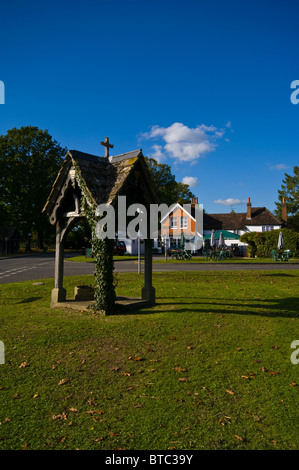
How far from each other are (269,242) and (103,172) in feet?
105

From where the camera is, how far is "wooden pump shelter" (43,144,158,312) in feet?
31.5

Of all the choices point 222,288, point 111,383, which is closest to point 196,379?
point 111,383

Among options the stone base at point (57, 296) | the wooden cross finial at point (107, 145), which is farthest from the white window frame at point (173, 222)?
the stone base at point (57, 296)

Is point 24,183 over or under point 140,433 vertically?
over

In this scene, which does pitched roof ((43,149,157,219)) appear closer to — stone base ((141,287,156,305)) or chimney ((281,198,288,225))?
stone base ((141,287,156,305))

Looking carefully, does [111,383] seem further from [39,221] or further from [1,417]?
[39,221]

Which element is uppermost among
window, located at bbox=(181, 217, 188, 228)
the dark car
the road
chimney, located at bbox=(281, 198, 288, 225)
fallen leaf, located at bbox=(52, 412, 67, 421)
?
chimney, located at bbox=(281, 198, 288, 225)

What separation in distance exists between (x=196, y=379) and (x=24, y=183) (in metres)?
57.8

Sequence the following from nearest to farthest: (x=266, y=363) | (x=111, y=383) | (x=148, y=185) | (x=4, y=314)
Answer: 1. (x=111, y=383)
2. (x=266, y=363)
3. (x=4, y=314)
4. (x=148, y=185)

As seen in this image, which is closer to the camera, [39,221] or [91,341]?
[91,341]

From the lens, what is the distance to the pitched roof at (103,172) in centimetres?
948

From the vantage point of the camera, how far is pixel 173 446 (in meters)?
3.49

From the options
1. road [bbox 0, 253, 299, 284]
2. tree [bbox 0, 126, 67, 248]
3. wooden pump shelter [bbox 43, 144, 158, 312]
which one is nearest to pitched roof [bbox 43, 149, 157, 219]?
wooden pump shelter [bbox 43, 144, 158, 312]

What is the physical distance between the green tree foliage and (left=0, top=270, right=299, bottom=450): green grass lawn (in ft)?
97.5
